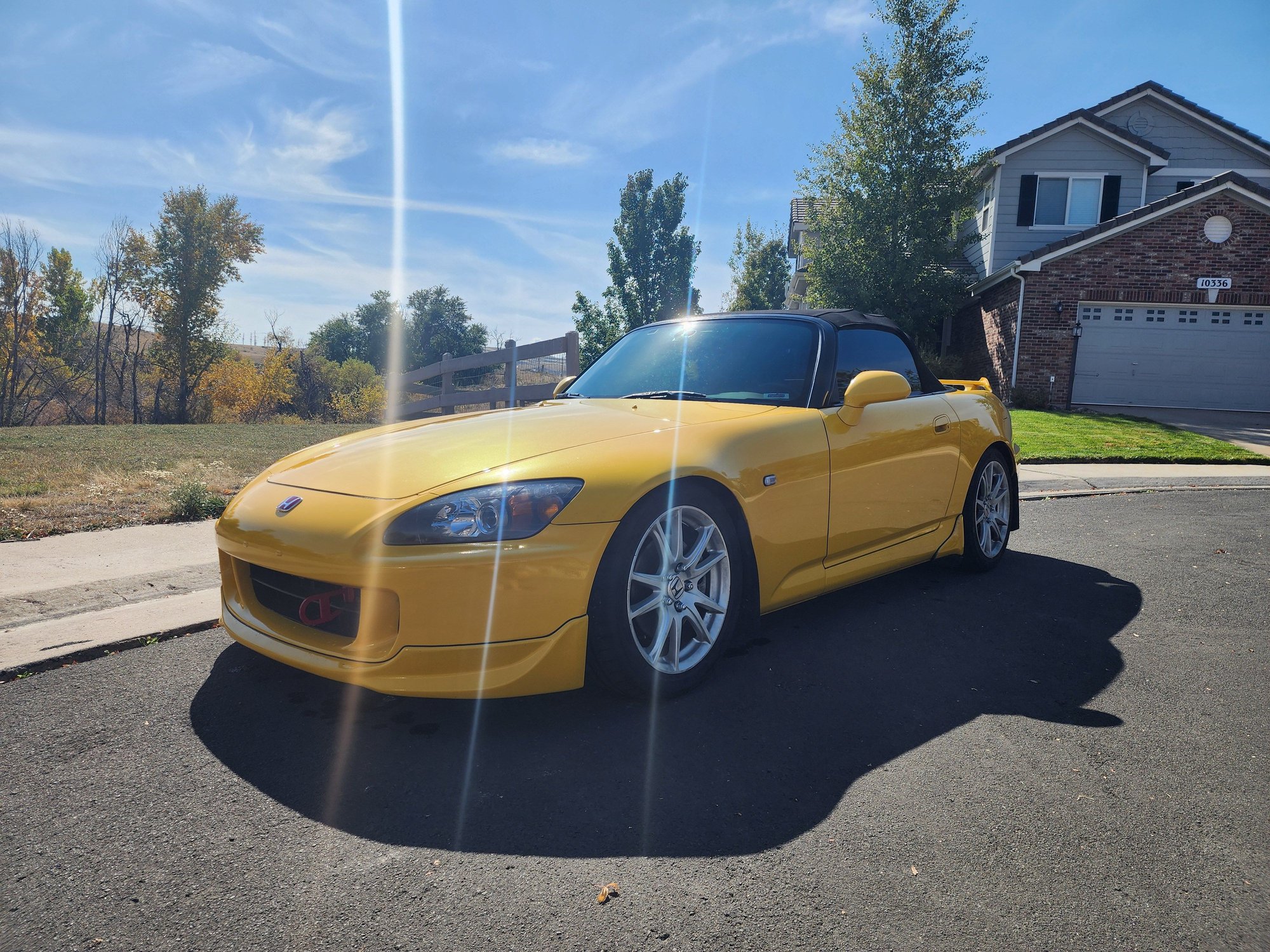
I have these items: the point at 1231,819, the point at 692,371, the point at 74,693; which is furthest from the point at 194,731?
the point at 1231,819

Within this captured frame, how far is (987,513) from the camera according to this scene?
5098 mm

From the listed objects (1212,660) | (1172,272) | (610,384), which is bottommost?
(1212,660)

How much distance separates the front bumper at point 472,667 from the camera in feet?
8.49

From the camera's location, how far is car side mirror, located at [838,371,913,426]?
3.72 metres

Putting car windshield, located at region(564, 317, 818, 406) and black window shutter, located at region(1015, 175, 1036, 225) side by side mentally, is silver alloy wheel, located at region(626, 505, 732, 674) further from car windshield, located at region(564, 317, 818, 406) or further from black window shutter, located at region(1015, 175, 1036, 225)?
black window shutter, located at region(1015, 175, 1036, 225)

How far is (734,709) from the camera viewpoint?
3021 millimetres

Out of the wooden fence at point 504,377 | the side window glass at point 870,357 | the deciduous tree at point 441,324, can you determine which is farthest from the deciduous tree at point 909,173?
the deciduous tree at point 441,324

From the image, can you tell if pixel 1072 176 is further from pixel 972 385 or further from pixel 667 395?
pixel 667 395

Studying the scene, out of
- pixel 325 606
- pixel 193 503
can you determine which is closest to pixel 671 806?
pixel 325 606

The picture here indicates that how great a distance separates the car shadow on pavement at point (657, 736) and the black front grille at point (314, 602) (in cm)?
35

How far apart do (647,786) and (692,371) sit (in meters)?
2.18

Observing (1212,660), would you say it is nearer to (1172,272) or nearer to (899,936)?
(899,936)

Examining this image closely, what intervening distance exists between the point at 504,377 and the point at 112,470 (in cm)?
467

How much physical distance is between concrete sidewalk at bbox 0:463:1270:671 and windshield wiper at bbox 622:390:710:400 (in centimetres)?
222
